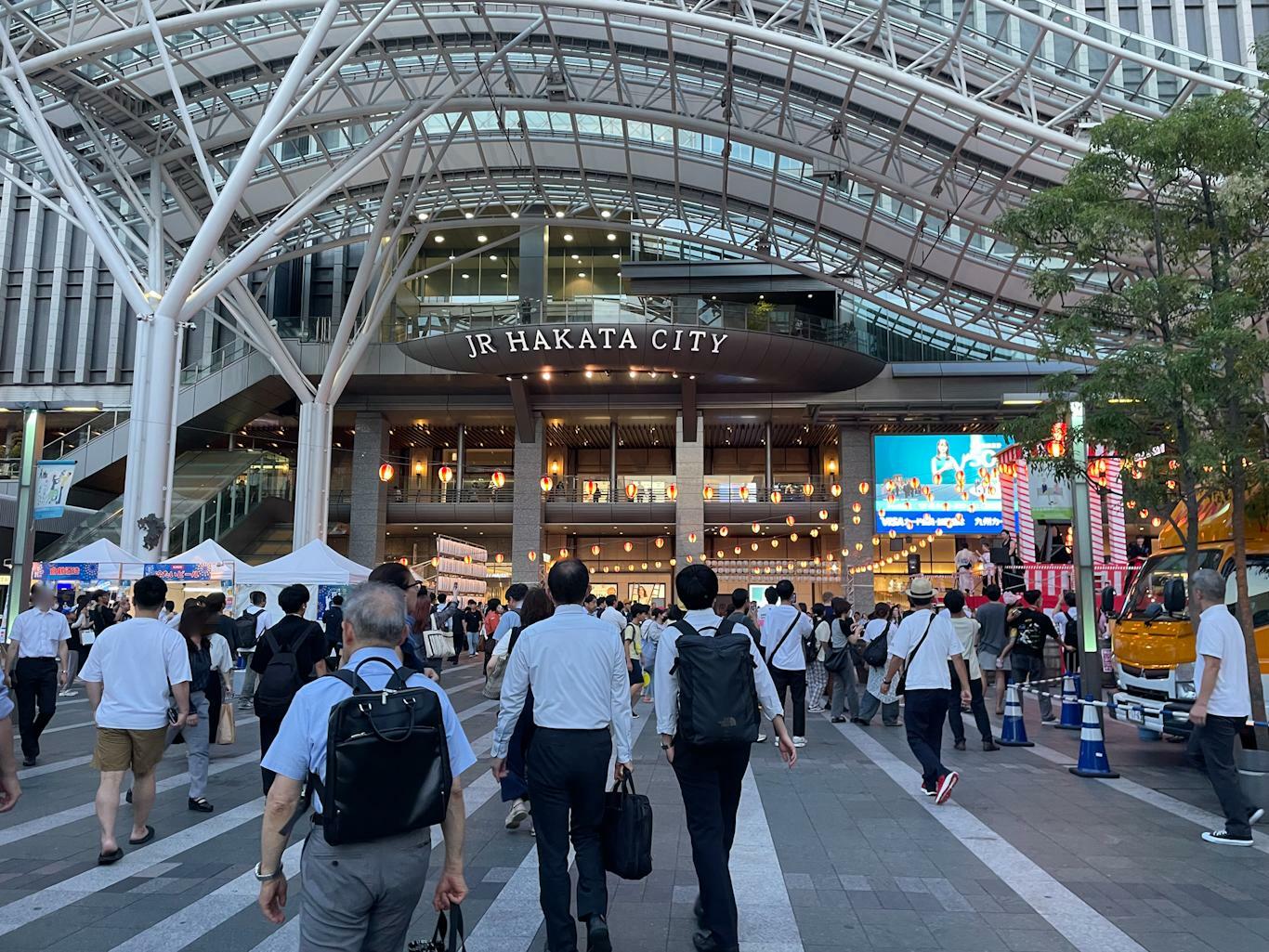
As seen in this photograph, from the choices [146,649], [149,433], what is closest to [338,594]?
[149,433]

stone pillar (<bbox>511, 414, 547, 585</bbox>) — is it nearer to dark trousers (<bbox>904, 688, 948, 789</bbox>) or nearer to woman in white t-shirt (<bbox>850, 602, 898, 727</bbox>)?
woman in white t-shirt (<bbox>850, 602, 898, 727</bbox>)

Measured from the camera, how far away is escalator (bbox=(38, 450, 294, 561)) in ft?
86.9

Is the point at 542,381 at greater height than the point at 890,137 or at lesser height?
lesser

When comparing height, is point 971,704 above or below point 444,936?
below

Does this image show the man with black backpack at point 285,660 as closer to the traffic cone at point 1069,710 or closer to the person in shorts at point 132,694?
the person in shorts at point 132,694

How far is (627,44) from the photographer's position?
24.0 metres

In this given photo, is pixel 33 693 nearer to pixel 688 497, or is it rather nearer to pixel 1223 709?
pixel 1223 709

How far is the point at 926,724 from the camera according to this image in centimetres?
760

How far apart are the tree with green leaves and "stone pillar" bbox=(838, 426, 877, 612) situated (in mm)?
22417

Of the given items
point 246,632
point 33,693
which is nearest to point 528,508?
point 246,632

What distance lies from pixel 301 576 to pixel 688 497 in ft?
60.5

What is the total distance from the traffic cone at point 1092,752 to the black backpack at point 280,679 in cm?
717

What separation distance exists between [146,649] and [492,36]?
19.5m

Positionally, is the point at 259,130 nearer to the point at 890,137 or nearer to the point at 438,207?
the point at 438,207
